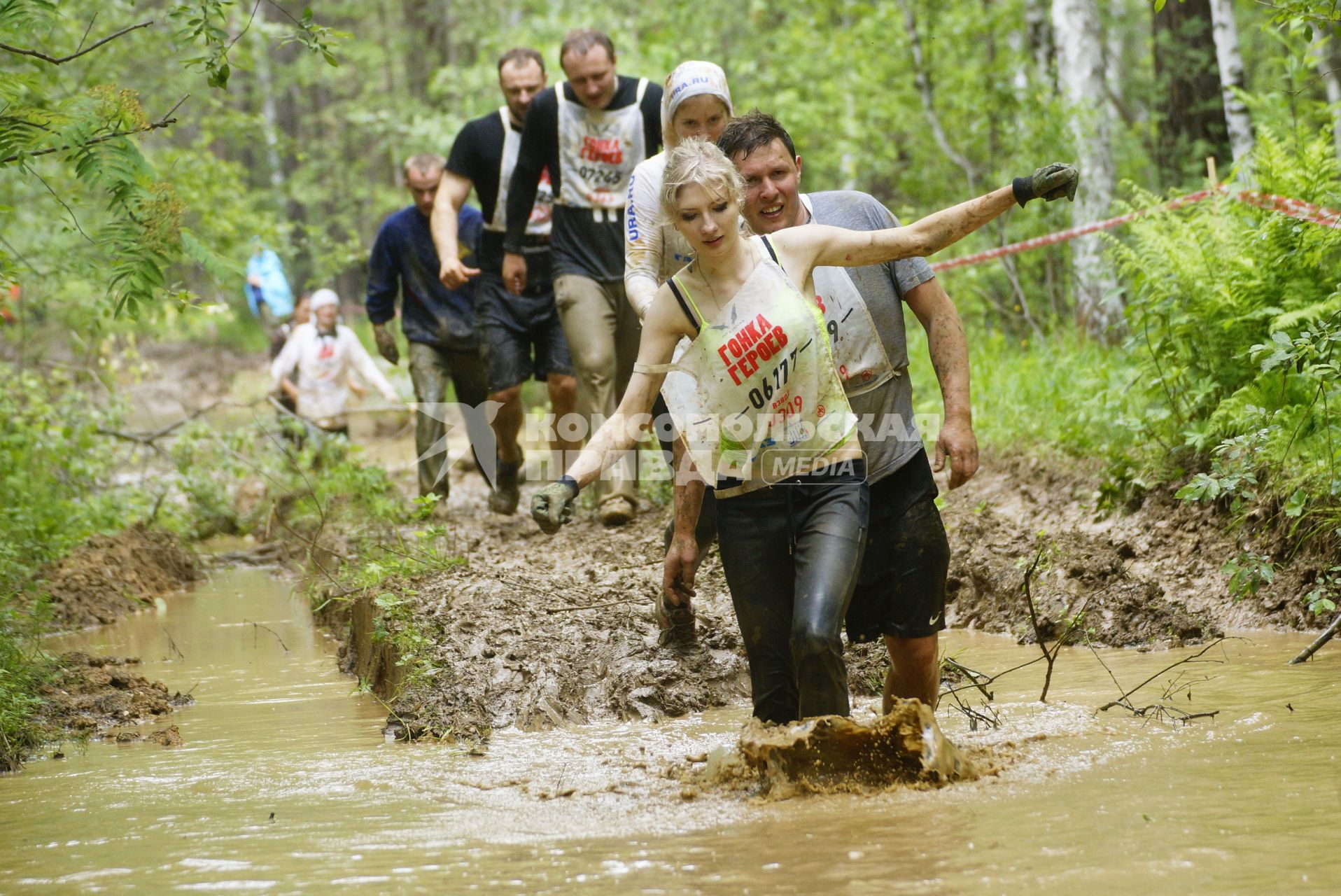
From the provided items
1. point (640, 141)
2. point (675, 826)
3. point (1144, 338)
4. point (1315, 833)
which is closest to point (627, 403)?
point (675, 826)

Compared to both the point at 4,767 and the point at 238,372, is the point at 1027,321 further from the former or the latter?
the point at 238,372

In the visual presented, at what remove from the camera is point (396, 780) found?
15.0ft

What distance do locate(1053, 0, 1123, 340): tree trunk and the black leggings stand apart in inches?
300

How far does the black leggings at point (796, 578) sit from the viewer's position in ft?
12.7

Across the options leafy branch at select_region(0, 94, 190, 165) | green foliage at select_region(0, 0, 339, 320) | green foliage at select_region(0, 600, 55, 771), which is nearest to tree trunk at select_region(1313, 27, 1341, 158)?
green foliage at select_region(0, 0, 339, 320)

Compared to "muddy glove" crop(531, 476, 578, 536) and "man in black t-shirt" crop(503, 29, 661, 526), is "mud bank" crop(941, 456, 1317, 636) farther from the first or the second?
"muddy glove" crop(531, 476, 578, 536)

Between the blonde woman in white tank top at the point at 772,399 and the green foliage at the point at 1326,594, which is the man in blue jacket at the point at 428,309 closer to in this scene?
the blonde woman in white tank top at the point at 772,399

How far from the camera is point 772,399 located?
397 centimetres

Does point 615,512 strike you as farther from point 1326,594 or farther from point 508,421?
point 1326,594

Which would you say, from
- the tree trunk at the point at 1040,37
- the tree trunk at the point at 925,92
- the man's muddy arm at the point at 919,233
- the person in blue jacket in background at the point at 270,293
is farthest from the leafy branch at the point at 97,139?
the person in blue jacket in background at the point at 270,293

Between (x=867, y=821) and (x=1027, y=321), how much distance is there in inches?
364

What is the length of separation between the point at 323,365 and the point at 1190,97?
30.2ft

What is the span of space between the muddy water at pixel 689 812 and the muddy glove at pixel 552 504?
89cm

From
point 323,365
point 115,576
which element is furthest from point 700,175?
point 323,365
